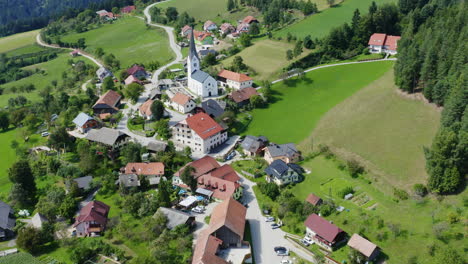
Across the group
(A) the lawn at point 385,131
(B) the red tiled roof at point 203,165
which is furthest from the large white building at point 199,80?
(B) the red tiled roof at point 203,165

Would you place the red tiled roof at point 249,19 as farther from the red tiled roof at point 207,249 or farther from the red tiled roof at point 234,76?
the red tiled roof at point 207,249

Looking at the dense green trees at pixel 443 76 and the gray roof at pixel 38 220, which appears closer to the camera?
the dense green trees at pixel 443 76

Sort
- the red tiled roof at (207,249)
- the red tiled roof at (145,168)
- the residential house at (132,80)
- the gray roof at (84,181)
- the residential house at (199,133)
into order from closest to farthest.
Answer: the red tiled roof at (207,249)
the gray roof at (84,181)
the red tiled roof at (145,168)
the residential house at (199,133)
the residential house at (132,80)

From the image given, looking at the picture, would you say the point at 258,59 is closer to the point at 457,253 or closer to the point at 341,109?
the point at 341,109

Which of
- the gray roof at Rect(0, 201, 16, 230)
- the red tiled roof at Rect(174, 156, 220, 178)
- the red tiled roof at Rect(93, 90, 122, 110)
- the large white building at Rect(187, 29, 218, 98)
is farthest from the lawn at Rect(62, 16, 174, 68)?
the gray roof at Rect(0, 201, 16, 230)

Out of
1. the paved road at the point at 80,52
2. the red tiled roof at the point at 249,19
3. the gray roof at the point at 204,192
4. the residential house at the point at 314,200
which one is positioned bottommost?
the paved road at the point at 80,52

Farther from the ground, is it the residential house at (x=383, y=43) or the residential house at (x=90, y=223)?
the residential house at (x=383, y=43)
